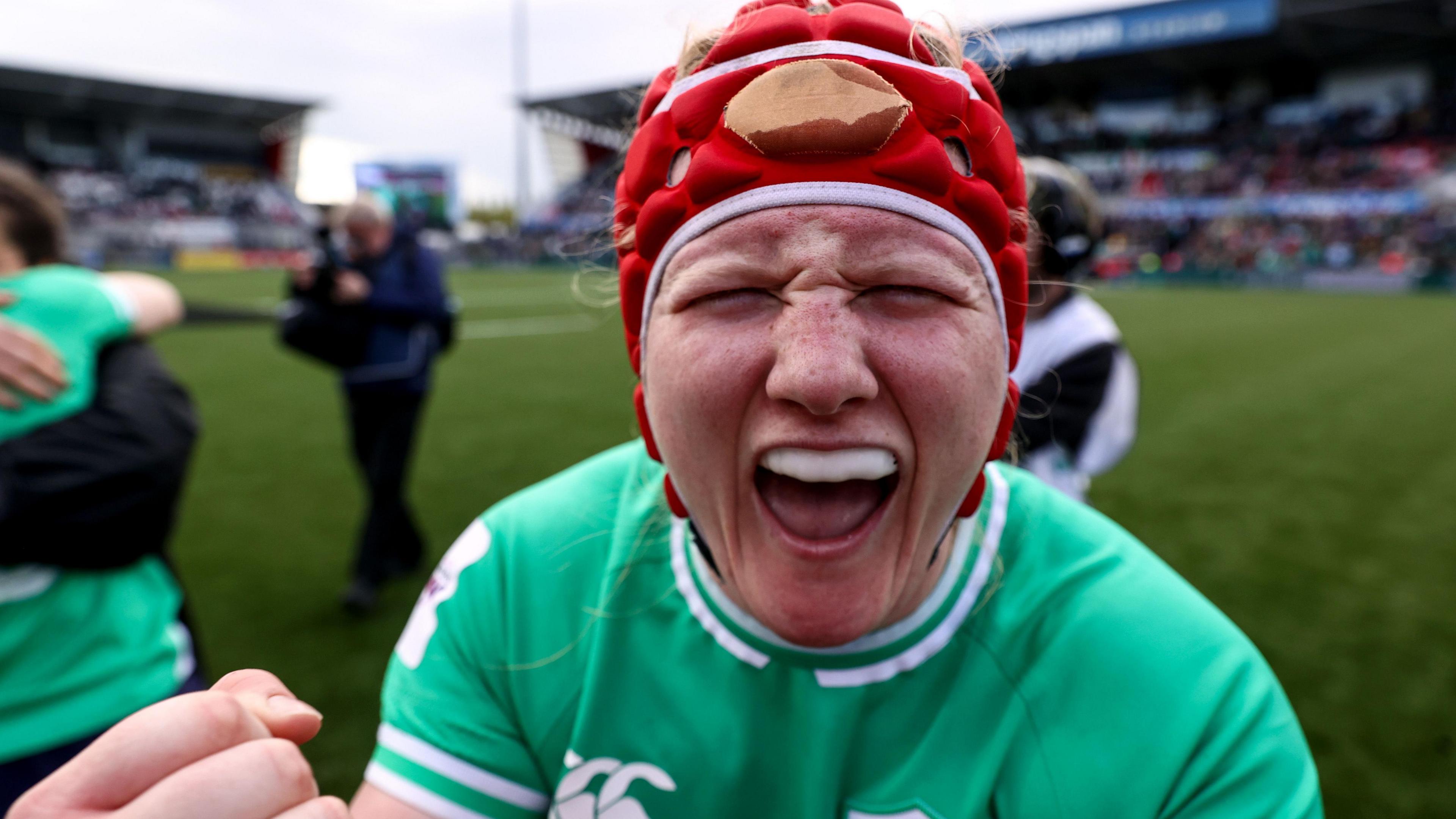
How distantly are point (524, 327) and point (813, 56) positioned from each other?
1436 cm

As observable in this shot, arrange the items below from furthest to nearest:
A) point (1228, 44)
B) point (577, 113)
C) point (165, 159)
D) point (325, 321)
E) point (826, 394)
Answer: point (165, 159)
point (577, 113)
point (1228, 44)
point (325, 321)
point (826, 394)

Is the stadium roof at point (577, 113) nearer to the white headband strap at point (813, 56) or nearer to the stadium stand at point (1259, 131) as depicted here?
the stadium stand at point (1259, 131)

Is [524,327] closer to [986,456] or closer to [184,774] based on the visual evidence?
[986,456]

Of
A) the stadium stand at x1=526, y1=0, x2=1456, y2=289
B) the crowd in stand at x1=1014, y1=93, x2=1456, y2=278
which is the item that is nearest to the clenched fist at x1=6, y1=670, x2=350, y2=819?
the stadium stand at x1=526, y1=0, x2=1456, y2=289

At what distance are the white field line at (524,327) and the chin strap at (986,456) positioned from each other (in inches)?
492

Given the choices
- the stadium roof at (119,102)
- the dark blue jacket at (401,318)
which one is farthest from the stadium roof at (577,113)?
the dark blue jacket at (401,318)

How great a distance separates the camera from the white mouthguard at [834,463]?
99 centimetres

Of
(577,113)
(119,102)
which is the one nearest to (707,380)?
(577,113)

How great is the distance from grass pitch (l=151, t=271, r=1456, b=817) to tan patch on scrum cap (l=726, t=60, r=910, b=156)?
52 cm

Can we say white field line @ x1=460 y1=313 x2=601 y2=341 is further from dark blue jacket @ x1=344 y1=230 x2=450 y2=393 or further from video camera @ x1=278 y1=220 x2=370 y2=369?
video camera @ x1=278 y1=220 x2=370 y2=369

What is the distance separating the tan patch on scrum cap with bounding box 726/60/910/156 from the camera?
99 cm

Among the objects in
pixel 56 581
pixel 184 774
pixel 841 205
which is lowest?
pixel 56 581

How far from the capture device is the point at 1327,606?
4.25 meters

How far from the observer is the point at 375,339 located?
4.20 meters
